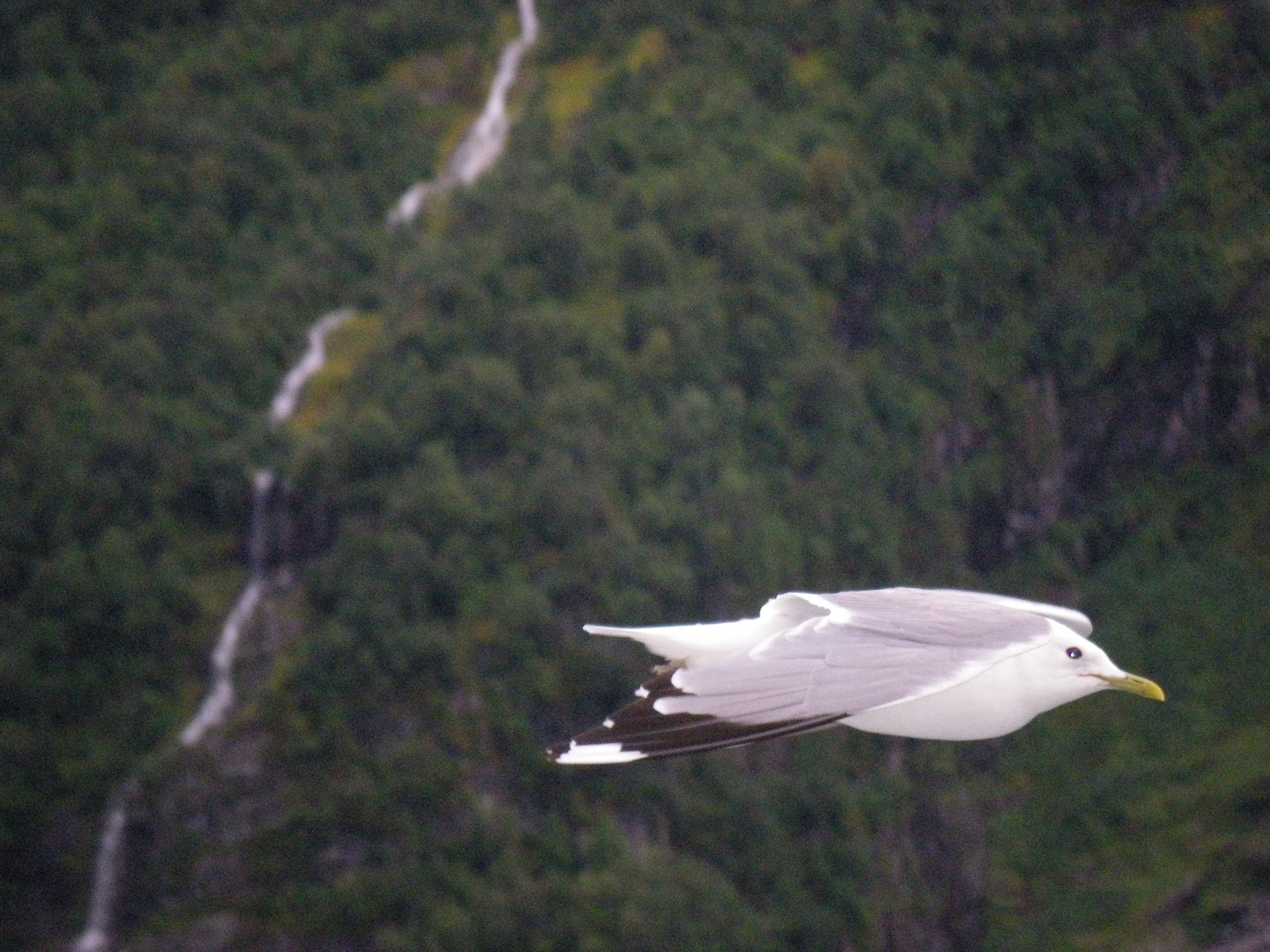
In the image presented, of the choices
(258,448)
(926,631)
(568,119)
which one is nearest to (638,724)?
(926,631)

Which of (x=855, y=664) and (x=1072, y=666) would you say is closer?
(x=855, y=664)

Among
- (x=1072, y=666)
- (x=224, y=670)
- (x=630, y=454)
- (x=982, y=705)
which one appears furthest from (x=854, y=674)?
(x=630, y=454)

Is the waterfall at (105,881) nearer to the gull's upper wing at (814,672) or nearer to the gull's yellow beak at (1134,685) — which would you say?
the gull's upper wing at (814,672)

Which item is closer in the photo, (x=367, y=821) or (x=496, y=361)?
(x=367, y=821)

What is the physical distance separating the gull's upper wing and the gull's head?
7cm

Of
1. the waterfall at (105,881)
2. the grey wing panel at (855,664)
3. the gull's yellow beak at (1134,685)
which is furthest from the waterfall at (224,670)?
the gull's yellow beak at (1134,685)

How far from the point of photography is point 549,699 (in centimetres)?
3319

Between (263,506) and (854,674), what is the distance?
3312cm

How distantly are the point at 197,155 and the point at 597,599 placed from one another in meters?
21.7

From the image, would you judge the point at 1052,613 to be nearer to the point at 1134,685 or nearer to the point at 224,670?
the point at 1134,685

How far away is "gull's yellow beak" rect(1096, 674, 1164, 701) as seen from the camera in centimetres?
674

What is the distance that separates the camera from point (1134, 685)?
6863mm

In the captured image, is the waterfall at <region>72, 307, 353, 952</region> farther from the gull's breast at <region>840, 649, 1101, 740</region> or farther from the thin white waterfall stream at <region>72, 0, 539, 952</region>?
the gull's breast at <region>840, 649, 1101, 740</region>

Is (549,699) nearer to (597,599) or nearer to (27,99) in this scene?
(597,599)
